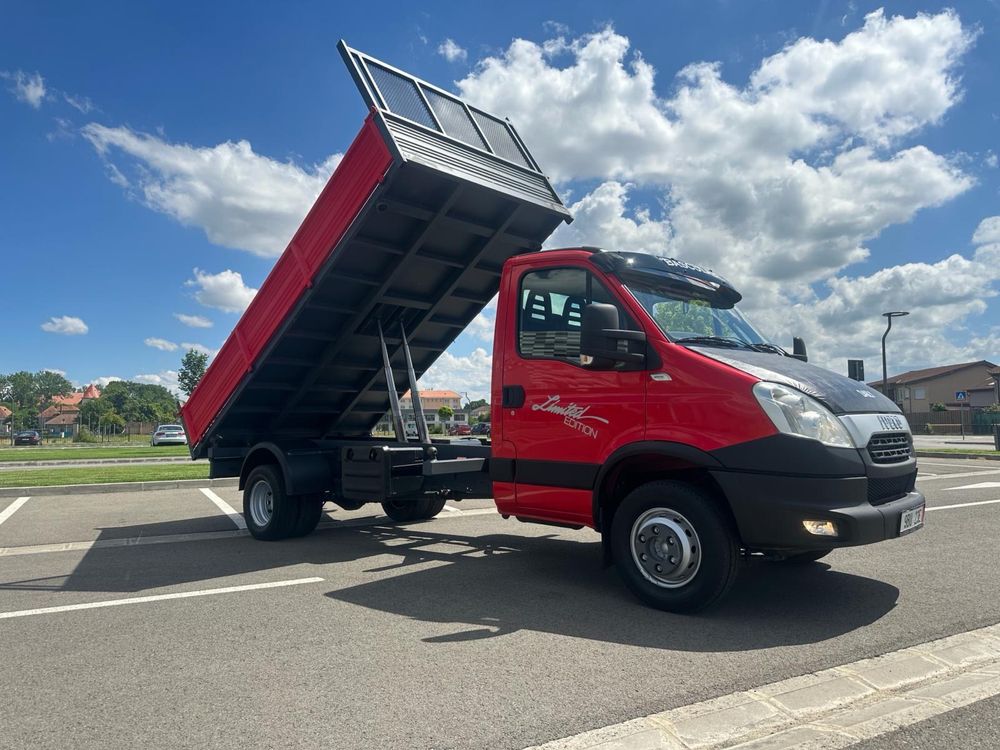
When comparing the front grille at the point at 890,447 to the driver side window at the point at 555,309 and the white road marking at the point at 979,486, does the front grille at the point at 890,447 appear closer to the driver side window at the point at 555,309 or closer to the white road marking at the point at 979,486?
the driver side window at the point at 555,309

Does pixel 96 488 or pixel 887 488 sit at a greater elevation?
pixel 887 488

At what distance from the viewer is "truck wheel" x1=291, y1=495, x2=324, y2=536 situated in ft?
24.3

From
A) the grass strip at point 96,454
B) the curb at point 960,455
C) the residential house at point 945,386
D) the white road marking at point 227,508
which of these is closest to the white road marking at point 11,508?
the white road marking at point 227,508

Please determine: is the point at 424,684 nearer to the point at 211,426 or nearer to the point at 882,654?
the point at 882,654

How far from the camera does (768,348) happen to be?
529 centimetres

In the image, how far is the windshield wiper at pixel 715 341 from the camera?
15.3 ft

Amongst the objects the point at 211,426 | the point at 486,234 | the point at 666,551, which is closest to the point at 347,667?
the point at 666,551

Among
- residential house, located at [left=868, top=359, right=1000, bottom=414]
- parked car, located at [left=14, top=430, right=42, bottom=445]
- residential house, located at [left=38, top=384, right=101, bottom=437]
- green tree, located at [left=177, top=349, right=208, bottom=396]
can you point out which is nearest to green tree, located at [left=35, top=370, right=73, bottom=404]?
residential house, located at [left=38, top=384, right=101, bottom=437]

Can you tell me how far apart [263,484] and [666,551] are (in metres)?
4.93

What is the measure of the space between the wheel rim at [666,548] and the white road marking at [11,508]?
8.89 m

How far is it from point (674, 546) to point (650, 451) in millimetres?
629

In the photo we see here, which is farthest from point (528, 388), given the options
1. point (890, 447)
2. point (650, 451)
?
point (890, 447)

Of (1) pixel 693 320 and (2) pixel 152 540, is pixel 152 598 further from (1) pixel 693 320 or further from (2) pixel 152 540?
(1) pixel 693 320

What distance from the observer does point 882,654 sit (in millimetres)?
3574
